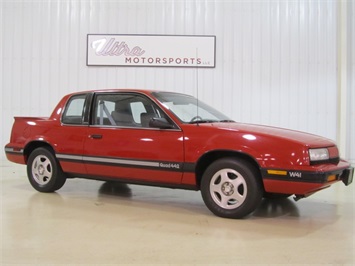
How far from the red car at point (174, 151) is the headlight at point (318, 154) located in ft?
0.03

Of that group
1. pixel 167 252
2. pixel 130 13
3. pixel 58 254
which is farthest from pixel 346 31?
pixel 58 254

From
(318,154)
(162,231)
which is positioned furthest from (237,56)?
(162,231)

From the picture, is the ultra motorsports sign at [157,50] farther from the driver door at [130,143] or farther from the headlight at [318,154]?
the headlight at [318,154]

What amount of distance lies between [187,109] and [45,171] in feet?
7.41

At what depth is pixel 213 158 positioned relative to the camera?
152 inches

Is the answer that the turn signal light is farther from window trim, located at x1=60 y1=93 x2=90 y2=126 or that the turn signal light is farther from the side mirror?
window trim, located at x1=60 y1=93 x2=90 y2=126

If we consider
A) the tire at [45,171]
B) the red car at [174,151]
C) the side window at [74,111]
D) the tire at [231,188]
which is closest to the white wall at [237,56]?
the side window at [74,111]

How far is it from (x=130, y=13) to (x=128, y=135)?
5.43m

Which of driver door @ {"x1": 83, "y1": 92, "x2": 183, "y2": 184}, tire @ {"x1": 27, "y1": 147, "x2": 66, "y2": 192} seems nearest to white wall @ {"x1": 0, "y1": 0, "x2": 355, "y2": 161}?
tire @ {"x1": 27, "y1": 147, "x2": 66, "y2": 192}

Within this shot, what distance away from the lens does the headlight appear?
340 centimetres

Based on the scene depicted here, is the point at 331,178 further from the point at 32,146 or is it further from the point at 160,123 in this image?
the point at 32,146

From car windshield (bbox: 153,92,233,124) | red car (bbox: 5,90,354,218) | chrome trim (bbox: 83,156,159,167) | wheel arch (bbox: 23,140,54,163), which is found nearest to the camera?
red car (bbox: 5,90,354,218)

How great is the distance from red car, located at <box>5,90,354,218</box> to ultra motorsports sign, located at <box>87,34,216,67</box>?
3848 mm

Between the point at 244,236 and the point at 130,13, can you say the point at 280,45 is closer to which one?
the point at 130,13
